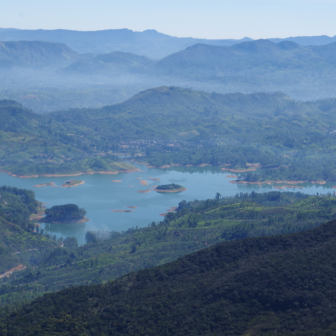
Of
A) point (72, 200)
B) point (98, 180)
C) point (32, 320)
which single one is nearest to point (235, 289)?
point (32, 320)

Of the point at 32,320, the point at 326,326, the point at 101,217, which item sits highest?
the point at 326,326

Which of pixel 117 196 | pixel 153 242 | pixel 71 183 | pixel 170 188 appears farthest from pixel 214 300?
pixel 71 183

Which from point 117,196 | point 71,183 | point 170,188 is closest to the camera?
point 117,196

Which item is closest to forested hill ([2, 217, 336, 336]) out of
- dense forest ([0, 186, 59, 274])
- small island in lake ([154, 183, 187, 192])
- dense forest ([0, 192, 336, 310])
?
dense forest ([0, 192, 336, 310])

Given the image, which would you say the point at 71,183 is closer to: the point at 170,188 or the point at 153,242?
the point at 170,188

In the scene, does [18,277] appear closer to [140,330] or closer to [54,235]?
[54,235]

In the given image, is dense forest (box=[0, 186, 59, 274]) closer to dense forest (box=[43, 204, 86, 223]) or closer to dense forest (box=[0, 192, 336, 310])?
dense forest (box=[0, 192, 336, 310])

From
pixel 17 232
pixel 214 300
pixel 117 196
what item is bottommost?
pixel 117 196
